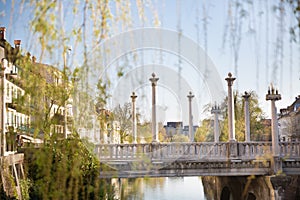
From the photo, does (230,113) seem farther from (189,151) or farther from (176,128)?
(176,128)

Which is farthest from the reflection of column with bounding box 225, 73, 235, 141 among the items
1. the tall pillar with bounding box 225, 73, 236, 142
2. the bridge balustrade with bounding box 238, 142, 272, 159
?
the bridge balustrade with bounding box 238, 142, 272, 159

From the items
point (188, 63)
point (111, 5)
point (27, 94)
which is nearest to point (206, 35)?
point (111, 5)

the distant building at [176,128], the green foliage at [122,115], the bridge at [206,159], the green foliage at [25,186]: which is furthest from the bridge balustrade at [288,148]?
the green foliage at [25,186]

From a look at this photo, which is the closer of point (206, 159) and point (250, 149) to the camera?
point (206, 159)

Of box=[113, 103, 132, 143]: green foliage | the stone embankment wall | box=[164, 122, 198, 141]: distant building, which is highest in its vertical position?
box=[113, 103, 132, 143]: green foliage

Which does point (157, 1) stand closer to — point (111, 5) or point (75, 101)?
point (111, 5)

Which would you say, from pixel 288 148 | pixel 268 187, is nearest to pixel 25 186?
pixel 268 187

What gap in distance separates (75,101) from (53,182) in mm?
314

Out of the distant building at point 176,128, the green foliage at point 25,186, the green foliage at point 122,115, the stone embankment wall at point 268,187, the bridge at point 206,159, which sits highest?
the green foliage at point 122,115

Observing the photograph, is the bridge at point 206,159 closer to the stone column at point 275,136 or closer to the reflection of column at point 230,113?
the stone column at point 275,136

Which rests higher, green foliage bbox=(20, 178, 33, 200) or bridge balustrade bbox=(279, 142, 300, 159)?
bridge balustrade bbox=(279, 142, 300, 159)

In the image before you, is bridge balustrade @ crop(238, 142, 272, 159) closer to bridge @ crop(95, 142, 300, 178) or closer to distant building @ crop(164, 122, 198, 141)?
bridge @ crop(95, 142, 300, 178)

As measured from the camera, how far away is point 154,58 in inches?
49.4

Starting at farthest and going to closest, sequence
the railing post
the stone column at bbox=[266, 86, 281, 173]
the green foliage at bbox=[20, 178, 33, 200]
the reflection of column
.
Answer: the reflection of column < the railing post < the stone column at bbox=[266, 86, 281, 173] < the green foliage at bbox=[20, 178, 33, 200]
